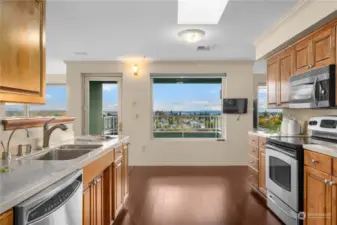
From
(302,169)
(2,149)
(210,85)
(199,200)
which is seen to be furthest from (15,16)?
(210,85)

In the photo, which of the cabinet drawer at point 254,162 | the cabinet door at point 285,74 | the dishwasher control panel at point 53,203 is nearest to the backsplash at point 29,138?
the dishwasher control panel at point 53,203

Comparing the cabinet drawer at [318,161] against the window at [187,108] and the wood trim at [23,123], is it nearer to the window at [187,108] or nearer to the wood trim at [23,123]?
the wood trim at [23,123]

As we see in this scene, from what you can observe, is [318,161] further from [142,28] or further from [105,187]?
[142,28]

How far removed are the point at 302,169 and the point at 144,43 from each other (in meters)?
3.06

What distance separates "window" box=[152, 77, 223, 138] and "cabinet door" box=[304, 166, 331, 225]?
360 centimetres

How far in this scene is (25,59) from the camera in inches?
62.1

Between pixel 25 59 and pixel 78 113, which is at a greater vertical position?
pixel 25 59

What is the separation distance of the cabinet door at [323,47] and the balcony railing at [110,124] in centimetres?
439

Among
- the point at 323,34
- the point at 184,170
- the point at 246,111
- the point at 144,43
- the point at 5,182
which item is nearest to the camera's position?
the point at 5,182

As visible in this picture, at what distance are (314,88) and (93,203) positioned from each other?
2.48 metres

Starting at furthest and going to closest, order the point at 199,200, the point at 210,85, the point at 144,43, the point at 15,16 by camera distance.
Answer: the point at 210,85 < the point at 144,43 < the point at 199,200 < the point at 15,16

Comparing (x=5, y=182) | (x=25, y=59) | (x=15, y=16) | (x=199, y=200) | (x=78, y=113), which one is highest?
(x=15, y=16)

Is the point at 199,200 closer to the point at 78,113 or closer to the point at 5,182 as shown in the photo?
the point at 5,182

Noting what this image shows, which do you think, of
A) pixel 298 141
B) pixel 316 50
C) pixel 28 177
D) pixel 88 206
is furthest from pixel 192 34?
pixel 28 177
